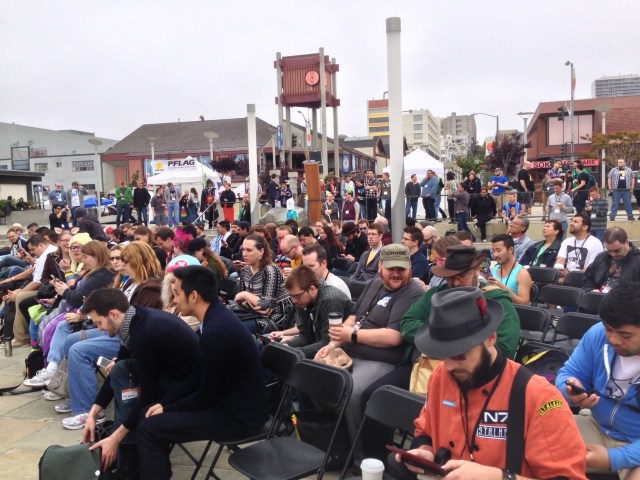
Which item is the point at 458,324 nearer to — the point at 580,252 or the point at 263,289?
the point at 263,289

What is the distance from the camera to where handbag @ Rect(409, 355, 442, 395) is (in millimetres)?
3441

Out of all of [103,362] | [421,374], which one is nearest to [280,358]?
[421,374]

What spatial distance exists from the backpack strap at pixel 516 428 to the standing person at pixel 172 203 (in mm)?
17483

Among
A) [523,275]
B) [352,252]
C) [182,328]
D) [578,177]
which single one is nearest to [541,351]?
[523,275]

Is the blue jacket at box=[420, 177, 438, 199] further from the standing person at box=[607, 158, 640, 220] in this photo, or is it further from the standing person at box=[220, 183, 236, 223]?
the standing person at box=[220, 183, 236, 223]

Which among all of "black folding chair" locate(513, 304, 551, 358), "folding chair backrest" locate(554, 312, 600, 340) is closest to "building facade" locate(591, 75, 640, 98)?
"black folding chair" locate(513, 304, 551, 358)

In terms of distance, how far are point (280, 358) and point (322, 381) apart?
0.50 meters

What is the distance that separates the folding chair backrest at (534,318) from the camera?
454 cm

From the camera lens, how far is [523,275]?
527cm

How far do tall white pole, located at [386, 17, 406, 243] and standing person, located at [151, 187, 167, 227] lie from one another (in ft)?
39.2

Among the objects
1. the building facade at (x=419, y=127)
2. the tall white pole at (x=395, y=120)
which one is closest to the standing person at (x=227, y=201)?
the tall white pole at (x=395, y=120)

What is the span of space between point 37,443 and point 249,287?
2.24 metres

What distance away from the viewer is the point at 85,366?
15.6ft

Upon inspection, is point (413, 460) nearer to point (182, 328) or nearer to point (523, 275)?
point (182, 328)
